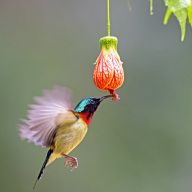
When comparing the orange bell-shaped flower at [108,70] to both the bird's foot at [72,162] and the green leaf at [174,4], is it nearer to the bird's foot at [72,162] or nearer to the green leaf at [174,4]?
the green leaf at [174,4]

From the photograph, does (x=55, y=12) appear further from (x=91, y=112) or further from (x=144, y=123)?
(x=91, y=112)

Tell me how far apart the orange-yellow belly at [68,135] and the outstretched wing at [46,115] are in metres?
0.03

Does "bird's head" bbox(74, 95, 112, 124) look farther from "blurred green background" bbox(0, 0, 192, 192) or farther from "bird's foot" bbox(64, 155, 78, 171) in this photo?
"blurred green background" bbox(0, 0, 192, 192)

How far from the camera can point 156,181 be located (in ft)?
14.8

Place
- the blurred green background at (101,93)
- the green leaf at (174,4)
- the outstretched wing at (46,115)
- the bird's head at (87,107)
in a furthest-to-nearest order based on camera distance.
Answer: the blurred green background at (101,93) < the bird's head at (87,107) < the outstretched wing at (46,115) < the green leaf at (174,4)

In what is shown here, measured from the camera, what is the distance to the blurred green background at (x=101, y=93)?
14.3ft

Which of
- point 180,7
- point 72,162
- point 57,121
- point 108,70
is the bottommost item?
point 72,162

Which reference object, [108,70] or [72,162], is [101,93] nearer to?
[72,162]

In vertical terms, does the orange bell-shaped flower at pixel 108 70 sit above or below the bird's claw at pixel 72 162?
above

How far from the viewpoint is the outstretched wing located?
179cm

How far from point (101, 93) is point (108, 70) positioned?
2721mm

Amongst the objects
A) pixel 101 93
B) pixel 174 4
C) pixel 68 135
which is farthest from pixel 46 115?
pixel 101 93

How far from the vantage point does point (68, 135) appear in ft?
6.73

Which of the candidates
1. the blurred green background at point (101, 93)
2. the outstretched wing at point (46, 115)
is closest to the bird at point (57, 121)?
the outstretched wing at point (46, 115)
